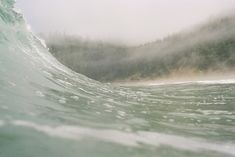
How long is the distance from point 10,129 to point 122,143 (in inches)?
104

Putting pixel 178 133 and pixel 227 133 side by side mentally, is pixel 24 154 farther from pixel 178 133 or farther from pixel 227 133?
pixel 227 133

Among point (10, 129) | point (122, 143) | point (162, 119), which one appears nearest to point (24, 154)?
point (10, 129)

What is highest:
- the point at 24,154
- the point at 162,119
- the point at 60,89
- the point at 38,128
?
the point at 60,89

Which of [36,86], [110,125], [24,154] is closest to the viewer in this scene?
[24,154]

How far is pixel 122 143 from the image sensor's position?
11477 millimetres

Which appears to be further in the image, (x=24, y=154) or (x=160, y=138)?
(x=160, y=138)

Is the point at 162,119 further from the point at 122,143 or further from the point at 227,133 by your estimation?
the point at 122,143

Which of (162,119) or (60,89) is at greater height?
(60,89)

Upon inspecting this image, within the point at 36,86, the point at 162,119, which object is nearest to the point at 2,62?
the point at 36,86

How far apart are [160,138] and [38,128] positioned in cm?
352

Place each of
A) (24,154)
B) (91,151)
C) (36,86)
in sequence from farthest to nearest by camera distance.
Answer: (36,86), (91,151), (24,154)

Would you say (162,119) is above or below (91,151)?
above

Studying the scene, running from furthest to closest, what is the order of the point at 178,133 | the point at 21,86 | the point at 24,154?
1. the point at 21,86
2. the point at 178,133
3. the point at 24,154

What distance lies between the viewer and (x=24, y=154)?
950 cm
